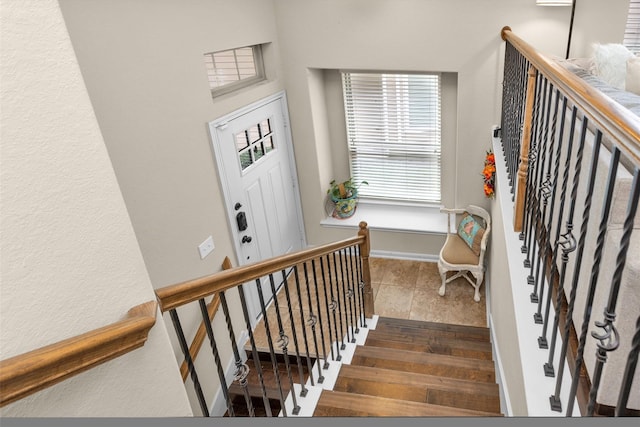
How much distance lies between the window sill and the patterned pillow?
372 millimetres

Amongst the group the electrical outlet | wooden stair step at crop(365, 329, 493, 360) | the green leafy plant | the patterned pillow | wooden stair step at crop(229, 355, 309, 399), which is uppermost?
the electrical outlet

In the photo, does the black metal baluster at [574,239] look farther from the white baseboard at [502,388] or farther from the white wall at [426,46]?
the white wall at [426,46]

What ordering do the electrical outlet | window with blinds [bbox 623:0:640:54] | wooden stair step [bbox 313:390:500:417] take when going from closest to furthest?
1. wooden stair step [bbox 313:390:500:417]
2. the electrical outlet
3. window with blinds [bbox 623:0:640:54]

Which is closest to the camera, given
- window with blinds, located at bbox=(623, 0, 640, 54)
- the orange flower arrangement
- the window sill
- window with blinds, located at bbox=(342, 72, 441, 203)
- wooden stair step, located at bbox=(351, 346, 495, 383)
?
wooden stair step, located at bbox=(351, 346, 495, 383)

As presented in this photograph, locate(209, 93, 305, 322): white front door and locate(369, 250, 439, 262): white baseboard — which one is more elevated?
locate(209, 93, 305, 322): white front door

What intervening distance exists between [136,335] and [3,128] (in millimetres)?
527

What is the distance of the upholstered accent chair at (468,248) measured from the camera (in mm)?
4754

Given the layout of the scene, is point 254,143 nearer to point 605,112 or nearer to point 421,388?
point 421,388

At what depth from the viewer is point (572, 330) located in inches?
64.2

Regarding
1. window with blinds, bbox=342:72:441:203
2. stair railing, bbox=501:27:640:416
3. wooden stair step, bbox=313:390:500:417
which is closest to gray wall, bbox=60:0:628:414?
window with blinds, bbox=342:72:441:203

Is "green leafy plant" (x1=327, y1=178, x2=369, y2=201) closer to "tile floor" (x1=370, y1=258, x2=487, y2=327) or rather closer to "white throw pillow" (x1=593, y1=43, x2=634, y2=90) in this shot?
"tile floor" (x1=370, y1=258, x2=487, y2=327)

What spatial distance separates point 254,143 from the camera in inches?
180

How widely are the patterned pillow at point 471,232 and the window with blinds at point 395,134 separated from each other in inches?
29.7

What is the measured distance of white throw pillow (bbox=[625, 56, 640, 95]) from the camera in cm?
274
